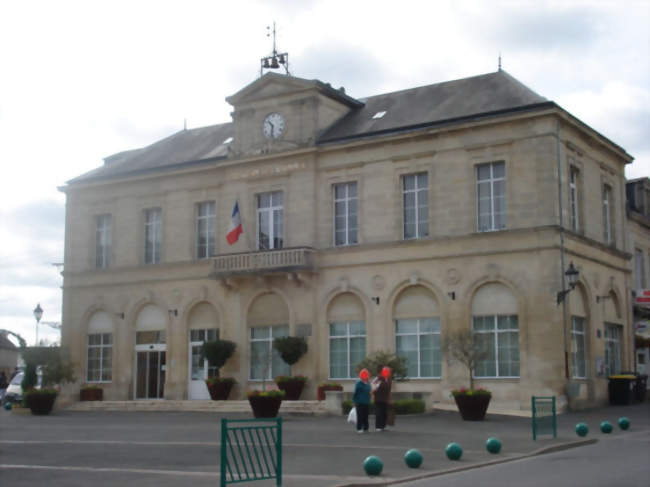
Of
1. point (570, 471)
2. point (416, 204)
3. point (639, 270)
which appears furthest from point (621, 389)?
point (570, 471)

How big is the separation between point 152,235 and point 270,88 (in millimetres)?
8834

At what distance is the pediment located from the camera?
122 feet

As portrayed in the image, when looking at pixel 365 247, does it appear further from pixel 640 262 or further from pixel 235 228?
pixel 640 262

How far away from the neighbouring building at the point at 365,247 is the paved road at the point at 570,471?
12.6 metres

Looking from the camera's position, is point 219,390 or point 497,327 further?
point 219,390

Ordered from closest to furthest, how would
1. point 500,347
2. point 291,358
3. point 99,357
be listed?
1. point 500,347
2. point 291,358
3. point 99,357

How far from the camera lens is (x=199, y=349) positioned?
3875 cm

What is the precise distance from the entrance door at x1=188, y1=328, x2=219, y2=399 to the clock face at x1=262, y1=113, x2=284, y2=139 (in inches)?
333

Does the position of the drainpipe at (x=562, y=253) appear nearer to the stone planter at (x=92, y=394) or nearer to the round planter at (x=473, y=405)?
the round planter at (x=473, y=405)

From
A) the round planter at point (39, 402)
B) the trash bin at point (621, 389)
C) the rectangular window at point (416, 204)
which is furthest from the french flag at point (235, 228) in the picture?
the trash bin at point (621, 389)

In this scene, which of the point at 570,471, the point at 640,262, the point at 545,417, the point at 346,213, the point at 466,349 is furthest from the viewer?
the point at 640,262

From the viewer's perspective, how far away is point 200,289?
38875 mm

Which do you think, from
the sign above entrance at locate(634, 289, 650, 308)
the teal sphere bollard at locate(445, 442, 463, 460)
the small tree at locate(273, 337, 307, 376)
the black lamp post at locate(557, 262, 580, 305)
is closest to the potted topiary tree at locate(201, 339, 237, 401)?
the small tree at locate(273, 337, 307, 376)

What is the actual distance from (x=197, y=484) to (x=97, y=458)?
4.53m
